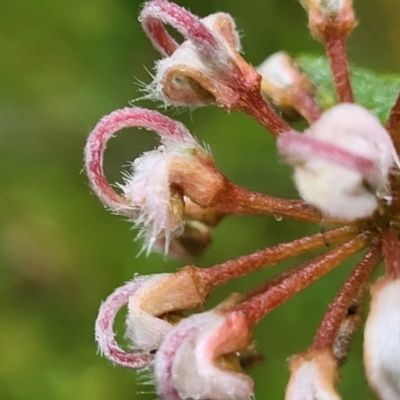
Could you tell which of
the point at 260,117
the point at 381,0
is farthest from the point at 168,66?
the point at 381,0

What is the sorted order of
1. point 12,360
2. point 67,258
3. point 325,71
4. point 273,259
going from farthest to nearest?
point 67,258 → point 12,360 → point 325,71 → point 273,259

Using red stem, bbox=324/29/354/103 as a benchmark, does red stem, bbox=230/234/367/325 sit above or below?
below

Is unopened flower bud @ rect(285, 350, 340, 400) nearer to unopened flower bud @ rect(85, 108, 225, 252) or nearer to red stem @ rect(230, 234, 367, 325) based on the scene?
red stem @ rect(230, 234, 367, 325)

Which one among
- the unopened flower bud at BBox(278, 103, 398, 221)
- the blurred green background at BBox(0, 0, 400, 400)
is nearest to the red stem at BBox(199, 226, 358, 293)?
the unopened flower bud at BBox(278, 103, 398, 221)

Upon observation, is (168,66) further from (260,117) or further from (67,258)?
(67,258)

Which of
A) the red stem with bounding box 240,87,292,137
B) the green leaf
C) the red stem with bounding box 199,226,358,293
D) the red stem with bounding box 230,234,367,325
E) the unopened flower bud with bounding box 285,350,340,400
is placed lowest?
the unopened flower bud with bounding box 285,350,340,400

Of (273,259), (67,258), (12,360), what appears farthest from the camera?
(67,258)

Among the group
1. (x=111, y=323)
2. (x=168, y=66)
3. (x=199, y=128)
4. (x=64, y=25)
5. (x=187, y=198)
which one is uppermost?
(x=64, y=25)
